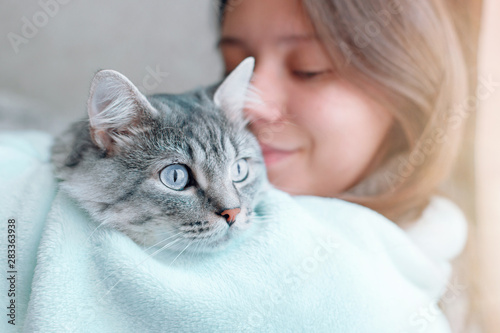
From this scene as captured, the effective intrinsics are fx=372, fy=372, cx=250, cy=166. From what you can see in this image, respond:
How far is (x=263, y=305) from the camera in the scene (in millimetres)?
631

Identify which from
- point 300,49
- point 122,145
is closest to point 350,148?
point 300,49

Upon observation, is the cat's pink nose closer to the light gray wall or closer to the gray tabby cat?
the gray tabby cat

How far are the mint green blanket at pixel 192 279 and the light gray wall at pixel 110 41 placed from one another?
0.45 meters

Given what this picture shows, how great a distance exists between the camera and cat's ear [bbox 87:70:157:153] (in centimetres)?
66

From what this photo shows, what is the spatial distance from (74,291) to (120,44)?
0.79m

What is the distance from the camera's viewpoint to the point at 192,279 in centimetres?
64

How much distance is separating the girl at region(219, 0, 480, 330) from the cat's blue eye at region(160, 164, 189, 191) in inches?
12.3

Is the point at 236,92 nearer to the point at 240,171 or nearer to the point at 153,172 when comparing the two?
the point at 240,171

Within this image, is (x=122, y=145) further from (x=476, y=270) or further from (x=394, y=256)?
(x=476, y=270)

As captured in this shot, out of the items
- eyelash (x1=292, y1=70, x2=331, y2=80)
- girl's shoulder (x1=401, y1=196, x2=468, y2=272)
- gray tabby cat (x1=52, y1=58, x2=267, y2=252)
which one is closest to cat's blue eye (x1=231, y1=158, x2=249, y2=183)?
gray tabby cat (x1=52, y1=58, x2=267, y2=252)

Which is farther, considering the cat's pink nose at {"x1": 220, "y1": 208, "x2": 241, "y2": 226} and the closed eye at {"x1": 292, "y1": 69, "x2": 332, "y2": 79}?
the closed eye at {"x1": 292, "y1": 69, "x2": 332, "y2": 79}

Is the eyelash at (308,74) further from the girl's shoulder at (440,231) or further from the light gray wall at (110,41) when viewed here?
the girl's shoulder at (440,231)

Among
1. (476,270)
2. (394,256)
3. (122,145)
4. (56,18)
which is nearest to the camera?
(122,145)

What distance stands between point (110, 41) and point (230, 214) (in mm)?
751
